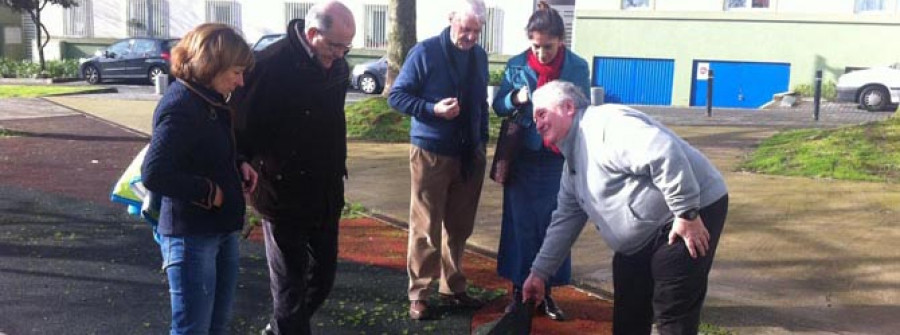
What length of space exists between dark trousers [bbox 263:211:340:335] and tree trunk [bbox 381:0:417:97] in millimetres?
9876

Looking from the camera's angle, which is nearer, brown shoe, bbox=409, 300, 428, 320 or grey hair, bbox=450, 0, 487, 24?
grey hair, bbox=450, 0, 487, 24

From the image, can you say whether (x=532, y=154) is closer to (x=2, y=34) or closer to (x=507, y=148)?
(x=507, y=148)

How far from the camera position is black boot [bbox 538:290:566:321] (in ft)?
15.4

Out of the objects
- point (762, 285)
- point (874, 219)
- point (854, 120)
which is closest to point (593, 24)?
point (854, 120)

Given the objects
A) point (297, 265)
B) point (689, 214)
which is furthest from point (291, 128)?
point (689, 214)

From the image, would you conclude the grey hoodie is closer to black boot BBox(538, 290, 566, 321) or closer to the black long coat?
the black long coat

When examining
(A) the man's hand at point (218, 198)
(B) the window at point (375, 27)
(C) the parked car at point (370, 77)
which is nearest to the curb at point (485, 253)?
(A) the man's hand at point (218, 198)

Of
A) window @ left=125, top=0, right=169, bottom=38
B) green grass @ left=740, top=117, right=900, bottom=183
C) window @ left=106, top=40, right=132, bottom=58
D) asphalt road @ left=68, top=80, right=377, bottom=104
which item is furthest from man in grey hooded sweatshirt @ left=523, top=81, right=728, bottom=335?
window @ left=125, top=0, right=169, bottom=38

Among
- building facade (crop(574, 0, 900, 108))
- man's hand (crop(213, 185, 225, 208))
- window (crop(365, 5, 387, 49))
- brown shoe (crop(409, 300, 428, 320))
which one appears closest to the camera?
man's hand (crop(213, 185, 225, 208))

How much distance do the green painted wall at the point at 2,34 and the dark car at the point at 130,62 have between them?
9.88 m

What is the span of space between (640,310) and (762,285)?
2307 mm

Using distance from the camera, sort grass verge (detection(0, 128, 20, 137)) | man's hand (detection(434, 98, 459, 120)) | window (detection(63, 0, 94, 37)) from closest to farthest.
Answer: man's hand (detection(434, 98, 459, 120)) → grass verge (detection(0, 128, 20, 137)) → window (detection(63, 0, 94, 37))

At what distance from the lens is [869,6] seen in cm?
2467

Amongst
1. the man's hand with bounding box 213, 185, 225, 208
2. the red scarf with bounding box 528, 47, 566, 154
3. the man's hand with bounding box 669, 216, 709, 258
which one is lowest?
the man's hand with bounding box 669, 216, 709, 258
